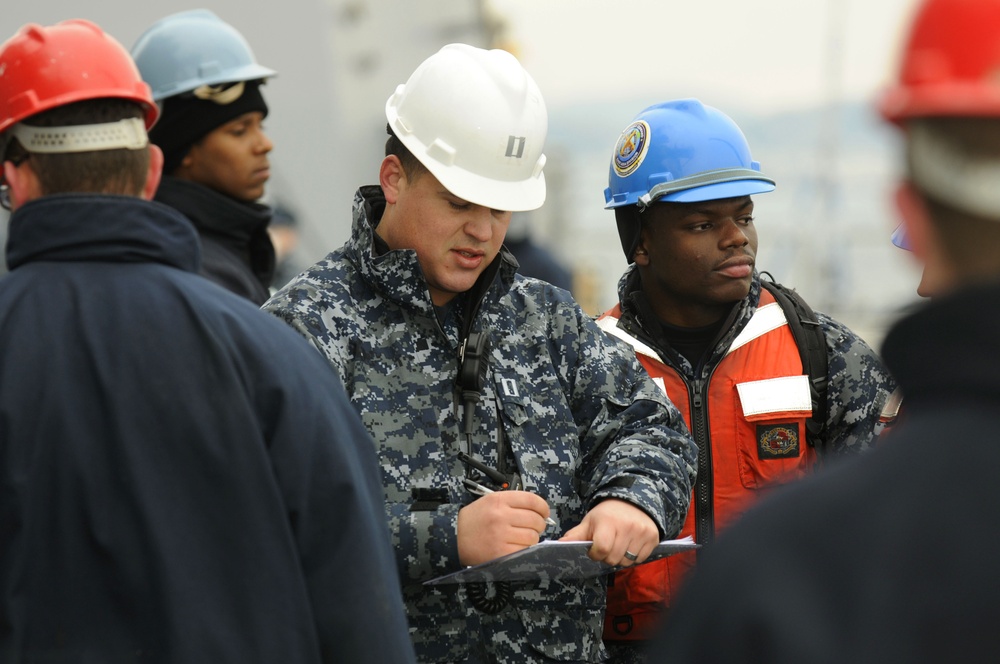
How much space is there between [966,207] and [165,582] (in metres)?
1.47

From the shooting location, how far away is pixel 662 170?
13.3 ft

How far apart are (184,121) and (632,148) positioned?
160 centimetres

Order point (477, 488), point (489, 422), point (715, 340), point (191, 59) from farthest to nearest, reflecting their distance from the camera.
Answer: point (191, 59), point (715, 340), point (489, 422), point (477, 488)

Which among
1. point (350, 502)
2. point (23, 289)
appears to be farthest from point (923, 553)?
point (23, 289)

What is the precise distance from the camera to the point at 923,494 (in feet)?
4.35

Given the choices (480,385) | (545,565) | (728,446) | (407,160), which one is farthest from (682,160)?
(545,565)

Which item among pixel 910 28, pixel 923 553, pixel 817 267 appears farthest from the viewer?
pixel 817 267

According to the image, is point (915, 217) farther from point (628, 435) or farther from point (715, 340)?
point (715, 340)

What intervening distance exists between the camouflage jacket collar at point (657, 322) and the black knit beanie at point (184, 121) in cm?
159

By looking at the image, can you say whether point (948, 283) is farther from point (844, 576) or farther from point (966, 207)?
point (844, 576)

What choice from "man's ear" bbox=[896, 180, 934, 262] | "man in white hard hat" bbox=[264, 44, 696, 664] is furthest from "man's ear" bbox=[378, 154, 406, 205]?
"man's ear" bbox=[896, 180, 934, 262]

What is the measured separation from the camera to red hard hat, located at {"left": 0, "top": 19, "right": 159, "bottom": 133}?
2.44 metres

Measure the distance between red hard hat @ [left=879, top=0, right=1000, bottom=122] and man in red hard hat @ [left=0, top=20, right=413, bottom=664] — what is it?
→ 1333 mm

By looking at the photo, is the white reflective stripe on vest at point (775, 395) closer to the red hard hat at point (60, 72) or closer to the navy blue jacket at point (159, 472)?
the navy blue jacket at point (159, 472)
